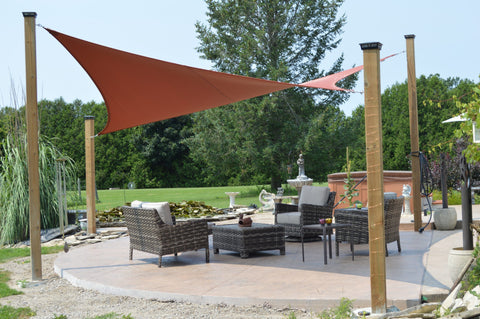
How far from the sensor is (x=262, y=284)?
462cm

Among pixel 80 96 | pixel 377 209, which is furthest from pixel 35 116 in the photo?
pixel 80 96

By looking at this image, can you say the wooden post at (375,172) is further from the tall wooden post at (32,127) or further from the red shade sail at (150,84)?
the tall wooden post at (32,127)

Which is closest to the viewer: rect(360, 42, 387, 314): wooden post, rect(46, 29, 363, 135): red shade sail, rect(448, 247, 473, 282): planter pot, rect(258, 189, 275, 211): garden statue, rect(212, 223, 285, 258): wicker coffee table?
rect(360, 42, 387, 314): wooden post

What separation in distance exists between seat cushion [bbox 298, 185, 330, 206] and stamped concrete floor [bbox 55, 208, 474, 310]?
625 millimetres

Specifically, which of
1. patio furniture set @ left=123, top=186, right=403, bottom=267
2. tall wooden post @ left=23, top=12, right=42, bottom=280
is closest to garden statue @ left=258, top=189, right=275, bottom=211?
patio furniture set @ left=123, top=186, right=403, bottom=267

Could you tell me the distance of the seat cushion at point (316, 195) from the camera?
7352 mm

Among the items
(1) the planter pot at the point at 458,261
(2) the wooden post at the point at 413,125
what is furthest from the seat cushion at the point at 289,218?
(1) the planter pot at the point at 458,261

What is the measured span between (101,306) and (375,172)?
2.47 meters

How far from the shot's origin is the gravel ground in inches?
155

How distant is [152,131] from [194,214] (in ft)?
60.8

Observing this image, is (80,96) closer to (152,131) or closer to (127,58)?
(152,131)

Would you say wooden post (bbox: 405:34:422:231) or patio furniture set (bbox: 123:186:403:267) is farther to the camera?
wooden post (bbox: 405:34:422:231)

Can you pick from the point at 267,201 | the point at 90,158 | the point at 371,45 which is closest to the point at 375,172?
the point at 371,45

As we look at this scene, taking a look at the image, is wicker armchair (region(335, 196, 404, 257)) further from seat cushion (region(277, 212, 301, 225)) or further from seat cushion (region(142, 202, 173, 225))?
seat cushion (region(142, 202, 173, 225))
